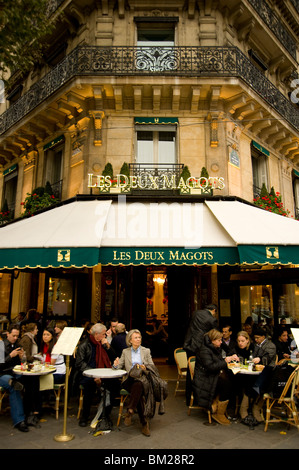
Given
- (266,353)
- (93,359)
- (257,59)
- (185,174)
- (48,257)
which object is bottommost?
(93,359)

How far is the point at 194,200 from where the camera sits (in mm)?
8320

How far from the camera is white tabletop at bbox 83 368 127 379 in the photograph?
4684mm

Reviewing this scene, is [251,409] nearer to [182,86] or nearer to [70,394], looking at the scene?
[70,394]

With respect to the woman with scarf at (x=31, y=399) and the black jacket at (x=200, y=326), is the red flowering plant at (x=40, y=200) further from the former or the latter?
the black jacket at (x=200, y=326)

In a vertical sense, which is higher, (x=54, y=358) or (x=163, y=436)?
(x=54, y=358)

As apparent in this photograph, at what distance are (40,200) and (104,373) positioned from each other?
6.29 metres

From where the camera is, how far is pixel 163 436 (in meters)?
4.52

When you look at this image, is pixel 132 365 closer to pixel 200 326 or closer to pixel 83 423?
pixel 83 423

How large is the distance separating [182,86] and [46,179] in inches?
200

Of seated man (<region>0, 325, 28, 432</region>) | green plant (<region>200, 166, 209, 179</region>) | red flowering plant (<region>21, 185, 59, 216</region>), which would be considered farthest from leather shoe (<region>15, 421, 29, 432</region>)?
green plant (<region>200, 166, 209, 179</region>)

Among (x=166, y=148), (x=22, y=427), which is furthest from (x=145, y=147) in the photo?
(x=22, y=427)

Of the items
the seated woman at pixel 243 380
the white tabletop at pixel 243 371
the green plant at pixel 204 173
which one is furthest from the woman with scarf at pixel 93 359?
the green plant at pixel 204 173

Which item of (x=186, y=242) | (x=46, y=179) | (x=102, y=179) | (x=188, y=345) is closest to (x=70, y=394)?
(x=188, y=345)

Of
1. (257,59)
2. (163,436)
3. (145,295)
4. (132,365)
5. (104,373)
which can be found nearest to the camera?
(163,436)
